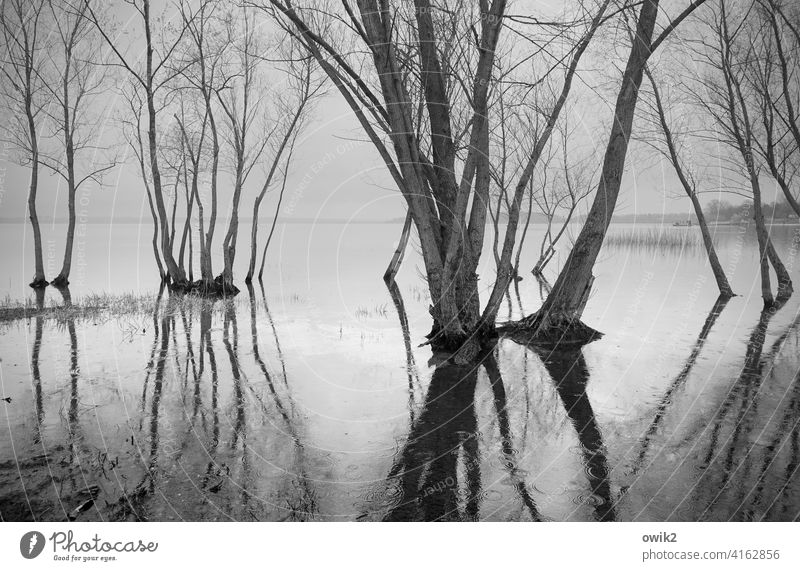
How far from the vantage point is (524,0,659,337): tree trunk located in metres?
10.1

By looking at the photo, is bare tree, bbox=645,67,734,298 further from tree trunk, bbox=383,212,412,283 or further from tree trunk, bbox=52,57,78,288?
tree trunk, bbox=52,57,78,288

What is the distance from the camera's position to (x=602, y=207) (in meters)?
10.4

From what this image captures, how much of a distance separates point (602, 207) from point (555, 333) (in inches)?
103

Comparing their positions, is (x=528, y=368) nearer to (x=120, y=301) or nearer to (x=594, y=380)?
(x=594, y=380)

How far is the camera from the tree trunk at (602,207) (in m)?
10.1

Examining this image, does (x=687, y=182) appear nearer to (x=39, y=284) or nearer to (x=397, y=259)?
(x=397, y=259)

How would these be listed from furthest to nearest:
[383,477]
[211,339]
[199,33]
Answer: [199,33] < [211,339] < [383,477]

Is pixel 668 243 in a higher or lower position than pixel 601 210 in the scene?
lower

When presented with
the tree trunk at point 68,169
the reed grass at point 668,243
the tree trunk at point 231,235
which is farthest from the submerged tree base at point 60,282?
the reed grass at point 668,243

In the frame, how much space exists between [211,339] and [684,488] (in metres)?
9.10

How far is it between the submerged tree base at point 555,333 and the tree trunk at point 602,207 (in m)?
0.02

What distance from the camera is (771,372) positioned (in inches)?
321

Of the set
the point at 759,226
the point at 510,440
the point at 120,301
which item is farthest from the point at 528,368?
the point at 120,301

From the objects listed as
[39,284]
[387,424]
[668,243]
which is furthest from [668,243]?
[39,284]
